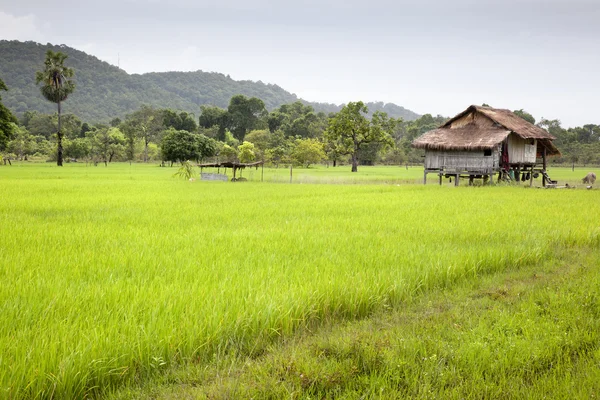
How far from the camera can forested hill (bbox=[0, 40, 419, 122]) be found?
116 meters

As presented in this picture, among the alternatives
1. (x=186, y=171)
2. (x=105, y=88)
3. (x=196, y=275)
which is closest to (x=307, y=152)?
(x=186, y=171)

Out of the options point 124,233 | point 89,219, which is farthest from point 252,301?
point 89,219

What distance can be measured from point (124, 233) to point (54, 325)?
390 cm

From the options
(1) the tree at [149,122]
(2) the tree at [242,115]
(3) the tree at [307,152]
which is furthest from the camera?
(2) the tree at [242,115]

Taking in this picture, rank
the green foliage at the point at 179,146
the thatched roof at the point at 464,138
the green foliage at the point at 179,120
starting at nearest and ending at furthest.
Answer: the thatched roof at the point at 464,138, the green foliage at the point at 179,146, the green foliage at the point at 179,120

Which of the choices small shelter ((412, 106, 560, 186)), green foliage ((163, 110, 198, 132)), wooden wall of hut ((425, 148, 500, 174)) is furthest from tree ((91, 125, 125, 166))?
small shelter ((412, 106, 560, 186))

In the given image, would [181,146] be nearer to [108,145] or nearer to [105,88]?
[108,145]

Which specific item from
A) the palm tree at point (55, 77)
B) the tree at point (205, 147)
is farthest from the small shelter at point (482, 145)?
the palm tree at point (55, 77)

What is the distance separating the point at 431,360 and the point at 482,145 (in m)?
22.8

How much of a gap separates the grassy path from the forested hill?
118 meters

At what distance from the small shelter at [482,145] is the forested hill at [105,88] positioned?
10445 centimetres

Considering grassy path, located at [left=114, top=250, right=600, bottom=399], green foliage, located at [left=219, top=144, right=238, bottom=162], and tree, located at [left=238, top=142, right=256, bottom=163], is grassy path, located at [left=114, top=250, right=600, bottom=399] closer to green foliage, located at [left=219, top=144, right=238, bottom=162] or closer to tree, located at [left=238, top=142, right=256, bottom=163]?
tree, located at [left=238, top=142, right=256, bottom=163]

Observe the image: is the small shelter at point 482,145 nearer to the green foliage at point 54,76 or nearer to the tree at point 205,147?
the tree at point 205,147

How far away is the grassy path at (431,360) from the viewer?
231 centimetres
